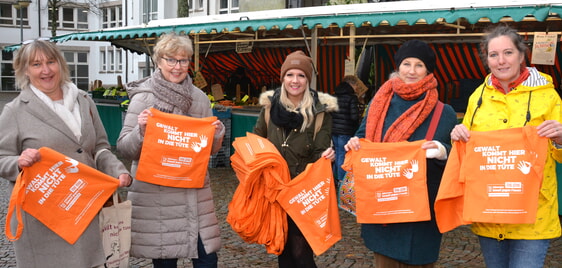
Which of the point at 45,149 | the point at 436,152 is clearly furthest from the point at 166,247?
the point at 436,152

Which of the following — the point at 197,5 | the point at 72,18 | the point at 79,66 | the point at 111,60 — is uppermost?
the point at 72,18

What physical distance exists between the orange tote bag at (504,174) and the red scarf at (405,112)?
296 millimetres

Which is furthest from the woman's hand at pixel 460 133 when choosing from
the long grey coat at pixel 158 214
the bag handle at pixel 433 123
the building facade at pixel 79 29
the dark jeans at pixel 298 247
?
the building facade at pixel 79 29

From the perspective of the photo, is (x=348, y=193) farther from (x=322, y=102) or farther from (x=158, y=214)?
(x=158, y=214)

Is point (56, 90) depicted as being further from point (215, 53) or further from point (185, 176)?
point (215, 53)

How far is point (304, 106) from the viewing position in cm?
356

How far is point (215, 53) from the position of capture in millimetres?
15883

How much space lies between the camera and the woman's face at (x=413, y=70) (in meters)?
3.06

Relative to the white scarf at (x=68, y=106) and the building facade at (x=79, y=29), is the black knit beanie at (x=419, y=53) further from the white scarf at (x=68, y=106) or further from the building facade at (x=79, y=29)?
the building facade at (x=79, y=29)

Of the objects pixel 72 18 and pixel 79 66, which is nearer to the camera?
pixel 79 66

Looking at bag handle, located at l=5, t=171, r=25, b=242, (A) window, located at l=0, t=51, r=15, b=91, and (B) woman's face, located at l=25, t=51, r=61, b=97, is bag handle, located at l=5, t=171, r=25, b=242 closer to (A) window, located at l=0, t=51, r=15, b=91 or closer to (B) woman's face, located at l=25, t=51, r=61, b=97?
(B) woman's face, located at l=25, t=51, r=61, b=97

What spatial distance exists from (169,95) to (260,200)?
860mm

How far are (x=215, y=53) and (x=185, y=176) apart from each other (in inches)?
503

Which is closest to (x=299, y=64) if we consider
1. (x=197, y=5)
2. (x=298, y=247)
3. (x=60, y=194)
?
(x=298, y=247)
